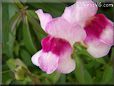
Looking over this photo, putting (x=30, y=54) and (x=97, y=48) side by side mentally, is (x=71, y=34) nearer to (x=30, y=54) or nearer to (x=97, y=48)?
(x=97, y=48)

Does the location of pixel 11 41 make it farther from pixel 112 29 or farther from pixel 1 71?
pixel 112 29

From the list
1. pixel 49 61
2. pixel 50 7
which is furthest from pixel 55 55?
pixel 50 7

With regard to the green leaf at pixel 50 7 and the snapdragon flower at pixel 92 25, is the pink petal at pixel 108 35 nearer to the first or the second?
the snapdragon flower at pixel 92 25

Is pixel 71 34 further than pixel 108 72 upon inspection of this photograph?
No

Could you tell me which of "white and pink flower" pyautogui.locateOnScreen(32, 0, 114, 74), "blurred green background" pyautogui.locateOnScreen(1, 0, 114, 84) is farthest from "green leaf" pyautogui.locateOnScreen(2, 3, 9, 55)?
"white and pink flower" pyautogui.locateOnScreen(32, 0, 114, 74)

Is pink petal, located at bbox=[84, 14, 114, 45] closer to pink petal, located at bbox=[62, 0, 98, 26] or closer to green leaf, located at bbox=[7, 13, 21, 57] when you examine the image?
pink petal, located at bbox=[62, 0, 98, 26]

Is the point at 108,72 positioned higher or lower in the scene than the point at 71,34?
lower
